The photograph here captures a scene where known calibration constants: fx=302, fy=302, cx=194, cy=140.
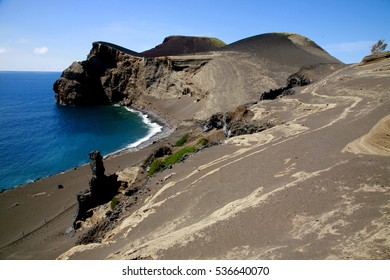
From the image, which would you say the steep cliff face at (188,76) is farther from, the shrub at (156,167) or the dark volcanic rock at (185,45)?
the dark volcanic rock at (185,45)

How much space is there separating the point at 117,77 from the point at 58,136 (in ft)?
115

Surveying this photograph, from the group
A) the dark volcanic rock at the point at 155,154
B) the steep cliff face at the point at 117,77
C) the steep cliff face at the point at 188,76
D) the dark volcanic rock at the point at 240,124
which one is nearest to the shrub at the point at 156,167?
the dark volcanic rock at the point at 155,154

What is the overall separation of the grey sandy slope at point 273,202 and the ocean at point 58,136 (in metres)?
26.8

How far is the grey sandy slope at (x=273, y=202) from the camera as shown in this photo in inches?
374

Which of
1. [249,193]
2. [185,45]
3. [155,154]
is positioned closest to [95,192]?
[155,154]

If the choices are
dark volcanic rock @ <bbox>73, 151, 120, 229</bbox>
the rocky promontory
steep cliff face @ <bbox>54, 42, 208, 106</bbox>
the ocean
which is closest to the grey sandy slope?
the rocky promontory

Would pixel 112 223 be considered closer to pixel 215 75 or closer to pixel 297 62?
pixel 215 75

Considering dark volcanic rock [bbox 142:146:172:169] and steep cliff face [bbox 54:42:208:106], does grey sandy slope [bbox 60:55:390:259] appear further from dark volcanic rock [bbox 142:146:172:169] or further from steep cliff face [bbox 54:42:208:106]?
steep cliff face [bbox 54:42:208:106]

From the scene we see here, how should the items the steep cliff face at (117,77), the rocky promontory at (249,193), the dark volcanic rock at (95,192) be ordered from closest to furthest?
1. the rocky promontory at (249,193)
2. the dark volcanic rock at (95,192)
3. the steep cliff face at (117,77)

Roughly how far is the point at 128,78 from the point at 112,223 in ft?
238

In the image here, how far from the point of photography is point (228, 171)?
17422mm

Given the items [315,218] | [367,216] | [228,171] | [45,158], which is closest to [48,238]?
[228,171]

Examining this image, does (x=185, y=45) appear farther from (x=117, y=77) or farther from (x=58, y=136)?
(x=58, y=136)

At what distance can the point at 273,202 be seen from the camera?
12.4 metres
